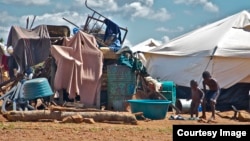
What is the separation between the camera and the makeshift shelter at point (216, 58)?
16.2 metres

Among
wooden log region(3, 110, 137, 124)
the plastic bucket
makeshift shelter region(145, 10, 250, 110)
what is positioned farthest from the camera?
makeshift shelter region(145, 10, 250, 110)

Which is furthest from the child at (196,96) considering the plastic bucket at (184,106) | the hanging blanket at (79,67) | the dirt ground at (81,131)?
the hanging blanket at (79,67)

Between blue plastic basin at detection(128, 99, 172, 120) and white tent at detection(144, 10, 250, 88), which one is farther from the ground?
white tent at detection(144, 10, 250, 88)

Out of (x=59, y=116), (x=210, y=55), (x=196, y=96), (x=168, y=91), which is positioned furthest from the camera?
(x=210, y=55)

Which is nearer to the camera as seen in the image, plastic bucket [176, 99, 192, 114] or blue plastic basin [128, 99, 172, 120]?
blue plastic basin [128, 99, 172, 120]

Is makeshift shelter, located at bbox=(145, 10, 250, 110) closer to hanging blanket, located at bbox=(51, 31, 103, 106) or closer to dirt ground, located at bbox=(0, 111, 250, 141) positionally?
hanging blanket, located at bbox=(51, 31, 103, 106)

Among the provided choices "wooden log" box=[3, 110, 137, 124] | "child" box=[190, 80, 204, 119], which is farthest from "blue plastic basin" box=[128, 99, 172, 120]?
"wooden log" box=[3, 110, 137, 124]

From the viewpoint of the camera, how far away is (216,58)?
16359 millimetres

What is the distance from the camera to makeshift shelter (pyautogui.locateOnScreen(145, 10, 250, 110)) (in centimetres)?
1616

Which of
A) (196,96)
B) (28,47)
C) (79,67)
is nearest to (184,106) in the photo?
(196,96)

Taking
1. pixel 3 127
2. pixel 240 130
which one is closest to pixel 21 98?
pixel 3 127

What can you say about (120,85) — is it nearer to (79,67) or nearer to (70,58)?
(79,67)

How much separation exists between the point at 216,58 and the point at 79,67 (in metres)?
4.74

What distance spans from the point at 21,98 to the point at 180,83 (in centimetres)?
648
